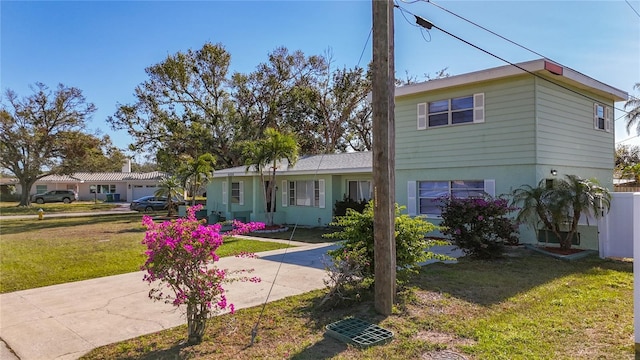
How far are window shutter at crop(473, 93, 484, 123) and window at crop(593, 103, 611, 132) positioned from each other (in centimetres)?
482

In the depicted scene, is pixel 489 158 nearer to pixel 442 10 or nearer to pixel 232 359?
pixel 442 10

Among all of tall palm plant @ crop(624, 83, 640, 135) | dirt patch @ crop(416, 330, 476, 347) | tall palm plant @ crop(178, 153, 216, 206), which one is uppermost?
tall palm plant @ crop(624, 83, 640, 135)

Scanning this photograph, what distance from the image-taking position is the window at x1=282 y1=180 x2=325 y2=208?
57.4ft

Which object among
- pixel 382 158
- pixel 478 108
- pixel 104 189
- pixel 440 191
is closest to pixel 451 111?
pixel 478 108

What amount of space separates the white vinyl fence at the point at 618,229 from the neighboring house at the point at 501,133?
780 mm

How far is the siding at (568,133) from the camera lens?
11347 millimetres

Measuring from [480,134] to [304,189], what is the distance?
28.5 feet

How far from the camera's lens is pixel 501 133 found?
458 inches

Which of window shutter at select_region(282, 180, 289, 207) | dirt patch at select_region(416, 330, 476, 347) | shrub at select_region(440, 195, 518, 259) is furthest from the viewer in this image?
window shutter at select_region(282, 180, 289, 207)

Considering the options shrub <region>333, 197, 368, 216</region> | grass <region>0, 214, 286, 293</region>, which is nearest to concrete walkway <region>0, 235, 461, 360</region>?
grass <region>0, 214, 286, 293</region>

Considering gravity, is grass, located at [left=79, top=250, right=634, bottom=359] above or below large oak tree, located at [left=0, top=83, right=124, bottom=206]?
below

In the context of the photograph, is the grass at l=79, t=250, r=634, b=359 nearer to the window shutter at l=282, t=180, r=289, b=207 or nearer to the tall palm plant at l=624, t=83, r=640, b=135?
the window shutter at l=282, t=180, r=289, b=207

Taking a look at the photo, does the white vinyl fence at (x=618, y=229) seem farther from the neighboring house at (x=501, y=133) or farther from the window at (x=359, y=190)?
the window at (x=359, y=190)

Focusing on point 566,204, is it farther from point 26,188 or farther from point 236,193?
point 26,188
